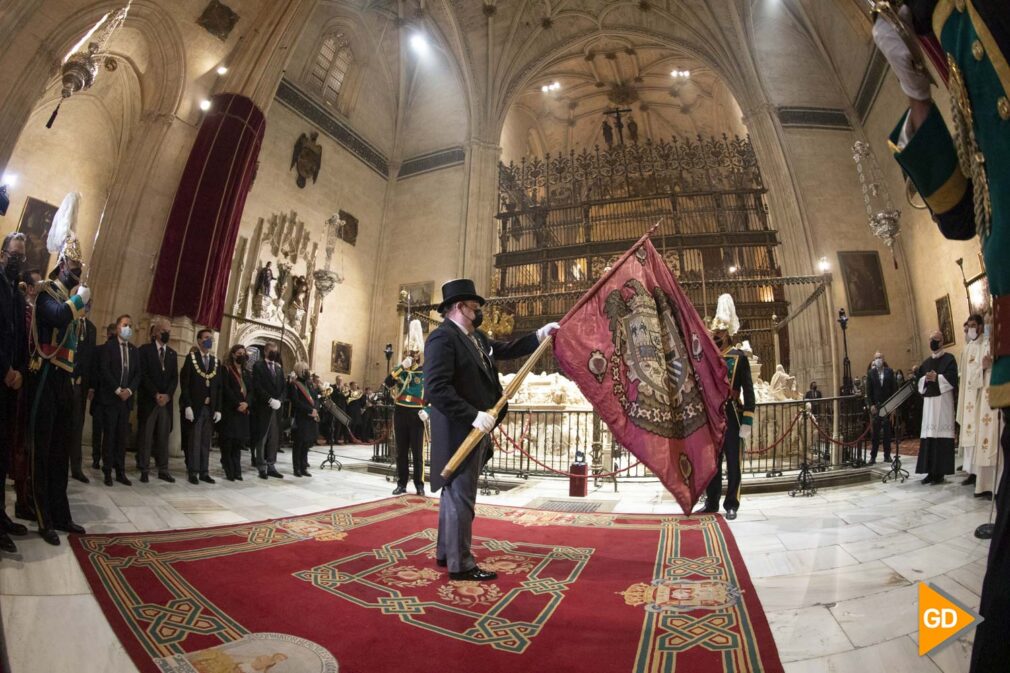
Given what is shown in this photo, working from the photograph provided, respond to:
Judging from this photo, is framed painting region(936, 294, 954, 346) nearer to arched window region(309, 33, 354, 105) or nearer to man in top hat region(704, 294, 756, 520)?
man in top hat region(704, 294, 756, 520)

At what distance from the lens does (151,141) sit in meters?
10.1

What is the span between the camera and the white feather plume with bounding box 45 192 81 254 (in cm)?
355

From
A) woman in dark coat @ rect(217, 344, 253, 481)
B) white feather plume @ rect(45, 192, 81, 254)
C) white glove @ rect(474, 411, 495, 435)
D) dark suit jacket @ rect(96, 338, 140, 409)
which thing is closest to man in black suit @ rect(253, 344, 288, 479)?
woman in dark coat @ rect(217, 344, 253, 481)

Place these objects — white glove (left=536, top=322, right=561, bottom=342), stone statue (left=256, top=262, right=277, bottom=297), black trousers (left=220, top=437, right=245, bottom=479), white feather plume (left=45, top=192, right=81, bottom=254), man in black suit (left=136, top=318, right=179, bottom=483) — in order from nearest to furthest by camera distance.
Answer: white glove (left=536, top=322, right=561, bottom=342) → white feather plume (left=45, top=192, right=81, bottom=254) → man in black suit (left=136, top=318, right=179, bottom=483) → black trousers (left=220, top=437, right=245, bottom=479) → stone statue (left=256, top=262, right=277, bottom=297)

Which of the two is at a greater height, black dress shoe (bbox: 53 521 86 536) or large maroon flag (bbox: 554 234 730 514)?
large maroon flag (bbox: 554 234 730 514)

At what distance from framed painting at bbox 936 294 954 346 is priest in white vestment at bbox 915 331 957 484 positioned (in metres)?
7.43

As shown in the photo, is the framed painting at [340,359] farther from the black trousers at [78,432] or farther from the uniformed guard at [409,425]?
the uniformed guard at [409,425]

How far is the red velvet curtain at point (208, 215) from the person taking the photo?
9672 mm

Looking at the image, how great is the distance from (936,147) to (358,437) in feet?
47.6

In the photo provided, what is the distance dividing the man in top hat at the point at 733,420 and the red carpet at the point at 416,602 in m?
0.83

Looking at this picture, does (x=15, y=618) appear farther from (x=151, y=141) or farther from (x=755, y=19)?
(x=755, y=19)

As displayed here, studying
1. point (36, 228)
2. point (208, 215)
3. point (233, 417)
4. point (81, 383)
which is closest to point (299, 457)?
point (233, 417)

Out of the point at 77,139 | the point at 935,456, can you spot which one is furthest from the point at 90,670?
the point at 77,139

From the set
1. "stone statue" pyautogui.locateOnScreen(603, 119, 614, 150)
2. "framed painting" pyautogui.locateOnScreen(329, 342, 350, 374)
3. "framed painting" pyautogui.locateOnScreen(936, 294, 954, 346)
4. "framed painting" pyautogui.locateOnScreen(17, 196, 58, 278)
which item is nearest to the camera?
"framed painting" pyautogui.locateOnScreen(17, 196, 58, 278)
